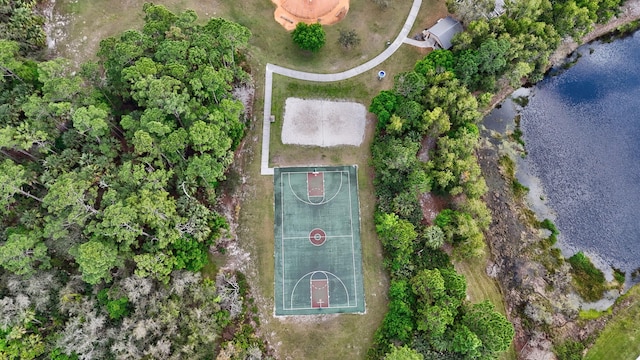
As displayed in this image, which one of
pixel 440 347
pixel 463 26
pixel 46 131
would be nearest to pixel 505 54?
pixel 463 26

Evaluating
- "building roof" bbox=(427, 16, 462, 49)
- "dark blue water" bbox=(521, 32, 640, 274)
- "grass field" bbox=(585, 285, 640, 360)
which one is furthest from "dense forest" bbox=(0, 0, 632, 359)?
"grass field" bbox=(585, 285, 640, 360)

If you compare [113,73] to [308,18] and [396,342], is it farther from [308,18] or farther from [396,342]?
[396,342]

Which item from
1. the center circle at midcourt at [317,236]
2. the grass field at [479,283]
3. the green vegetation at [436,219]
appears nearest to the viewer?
the green vegetation at [436,219]

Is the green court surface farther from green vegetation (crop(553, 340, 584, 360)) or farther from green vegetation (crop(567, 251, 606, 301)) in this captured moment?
green vegetation (crop(567, 251, 606, 301))

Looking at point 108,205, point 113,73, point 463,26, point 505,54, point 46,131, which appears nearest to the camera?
point 108,205

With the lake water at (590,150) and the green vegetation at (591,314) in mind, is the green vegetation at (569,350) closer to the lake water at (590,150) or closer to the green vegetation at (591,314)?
the green vegetation at (591,314)

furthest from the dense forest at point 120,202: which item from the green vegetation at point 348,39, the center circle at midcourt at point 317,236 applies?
the green vegetation at point 348,39

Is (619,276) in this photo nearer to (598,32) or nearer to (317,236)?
(598,32)
